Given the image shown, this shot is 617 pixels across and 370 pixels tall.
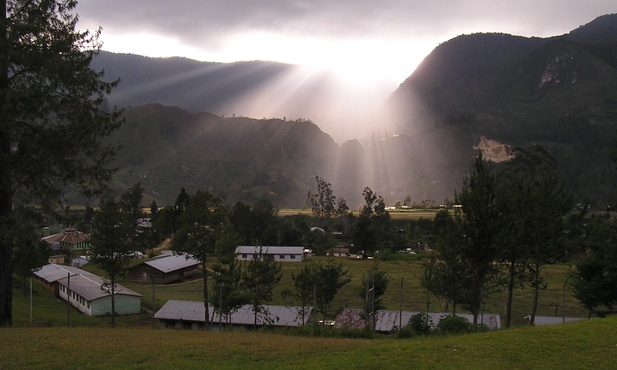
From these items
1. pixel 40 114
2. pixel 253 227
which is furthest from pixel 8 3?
pixel 253 227

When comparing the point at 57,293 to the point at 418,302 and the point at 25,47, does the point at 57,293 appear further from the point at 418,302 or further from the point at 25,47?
the point at 25,47

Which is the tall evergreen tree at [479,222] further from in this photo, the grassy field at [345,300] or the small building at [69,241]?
the small building at [69,241]

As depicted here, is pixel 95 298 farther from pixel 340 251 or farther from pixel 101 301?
pixel 340 251

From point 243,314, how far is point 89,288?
658 inches

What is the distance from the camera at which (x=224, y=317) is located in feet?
97.3

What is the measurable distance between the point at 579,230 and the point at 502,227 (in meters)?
59.9

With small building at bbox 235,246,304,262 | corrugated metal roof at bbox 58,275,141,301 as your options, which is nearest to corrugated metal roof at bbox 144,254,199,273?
corrugated metal roof at bbox 58,275,141,301

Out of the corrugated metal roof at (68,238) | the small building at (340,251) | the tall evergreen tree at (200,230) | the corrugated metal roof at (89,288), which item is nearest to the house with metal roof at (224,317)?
the tall evergreen tree at (200,230)

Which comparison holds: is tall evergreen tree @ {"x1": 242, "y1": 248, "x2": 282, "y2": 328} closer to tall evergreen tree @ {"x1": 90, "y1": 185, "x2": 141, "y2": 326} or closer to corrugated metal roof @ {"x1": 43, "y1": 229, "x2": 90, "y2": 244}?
tall evergreen tree @ {"x1": 90, "y1": 185, "x2": 141, "y2": 326}

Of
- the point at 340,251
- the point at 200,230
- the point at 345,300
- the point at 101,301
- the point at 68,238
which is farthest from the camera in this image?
the point at 68,238

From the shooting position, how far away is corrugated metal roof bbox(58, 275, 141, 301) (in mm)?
38125

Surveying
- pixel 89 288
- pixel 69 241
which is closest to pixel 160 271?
pixel 89 288

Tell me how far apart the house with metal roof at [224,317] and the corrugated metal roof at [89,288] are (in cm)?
634

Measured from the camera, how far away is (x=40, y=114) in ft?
45.6
